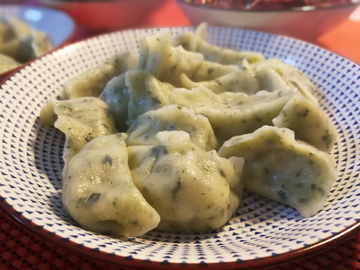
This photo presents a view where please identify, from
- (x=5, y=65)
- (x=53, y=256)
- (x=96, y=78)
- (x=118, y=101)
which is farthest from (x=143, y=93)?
(x=5, y=65)

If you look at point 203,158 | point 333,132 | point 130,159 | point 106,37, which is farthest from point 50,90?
point 333,132

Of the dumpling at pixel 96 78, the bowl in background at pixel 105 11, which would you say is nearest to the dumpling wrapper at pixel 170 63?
the dumpling at pixel 96 78

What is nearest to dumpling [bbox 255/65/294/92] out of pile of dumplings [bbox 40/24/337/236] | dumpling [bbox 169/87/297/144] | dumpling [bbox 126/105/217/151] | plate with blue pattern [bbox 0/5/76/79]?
pile of dumplings [bbox 40/24/337/236]

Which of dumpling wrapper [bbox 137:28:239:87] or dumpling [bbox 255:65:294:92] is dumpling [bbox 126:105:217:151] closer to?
dumpling wrapper [bbox 137:28:239:87]

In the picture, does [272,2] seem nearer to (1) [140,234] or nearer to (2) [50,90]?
(2) [50,90]

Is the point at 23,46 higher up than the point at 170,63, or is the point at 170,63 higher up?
the point at 170,63

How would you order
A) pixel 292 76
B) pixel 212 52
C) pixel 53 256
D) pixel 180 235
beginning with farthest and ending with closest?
pixel 212 52 < pixel 292 76 < pixel 180 235 < pixel 53 256

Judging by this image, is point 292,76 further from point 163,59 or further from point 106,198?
point 106,198

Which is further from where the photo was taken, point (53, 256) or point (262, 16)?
point (262, 16)
